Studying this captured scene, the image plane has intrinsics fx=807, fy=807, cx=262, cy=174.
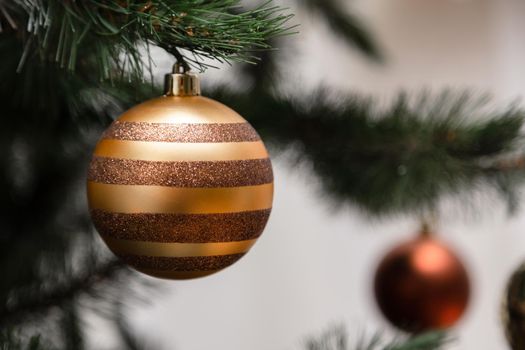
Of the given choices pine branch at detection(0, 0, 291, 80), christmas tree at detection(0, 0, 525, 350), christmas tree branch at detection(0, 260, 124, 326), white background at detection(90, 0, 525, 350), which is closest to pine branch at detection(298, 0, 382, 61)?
christmas tree at detection(0, 0, 525, 350)

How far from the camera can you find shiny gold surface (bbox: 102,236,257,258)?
0.29m

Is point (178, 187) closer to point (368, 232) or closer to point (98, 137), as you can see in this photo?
point (98, 137)

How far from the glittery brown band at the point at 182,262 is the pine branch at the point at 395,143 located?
0.21 meters

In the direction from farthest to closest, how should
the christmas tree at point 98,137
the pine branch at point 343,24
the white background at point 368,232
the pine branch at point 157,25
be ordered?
the white background at point 368,232, the pine branch at point 343,24, the christmas tree at point 98,137, the pine branch at point 157,25

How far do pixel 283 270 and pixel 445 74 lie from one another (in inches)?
19.5

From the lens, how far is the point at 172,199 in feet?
0.92

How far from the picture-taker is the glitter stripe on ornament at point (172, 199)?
0.28m

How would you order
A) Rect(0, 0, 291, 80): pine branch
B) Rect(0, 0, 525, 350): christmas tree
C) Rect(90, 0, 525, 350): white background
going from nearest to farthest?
Rect(0, 0, 291, 80): pine branch → Rect(0, 0, 525, 350): christmas tree → Rect(90, 0, 525, 350): white background

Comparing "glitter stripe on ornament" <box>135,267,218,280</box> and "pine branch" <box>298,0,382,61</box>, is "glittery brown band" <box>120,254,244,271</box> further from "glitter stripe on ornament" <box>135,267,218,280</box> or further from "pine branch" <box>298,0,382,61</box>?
"pine branch" <box>298,0,382,61</box>

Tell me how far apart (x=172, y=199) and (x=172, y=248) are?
2 centimetres

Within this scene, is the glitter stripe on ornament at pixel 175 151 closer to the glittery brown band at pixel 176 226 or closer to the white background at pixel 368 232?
the glittery brown band at pixel 176 226

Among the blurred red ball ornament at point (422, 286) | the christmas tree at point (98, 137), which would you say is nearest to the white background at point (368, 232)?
the blurred red ball ornament at point (422, 286)

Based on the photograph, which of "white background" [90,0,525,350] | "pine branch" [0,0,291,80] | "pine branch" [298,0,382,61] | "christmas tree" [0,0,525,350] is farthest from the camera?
"white background" [90,0,525,350]

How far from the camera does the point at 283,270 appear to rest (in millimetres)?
1478
